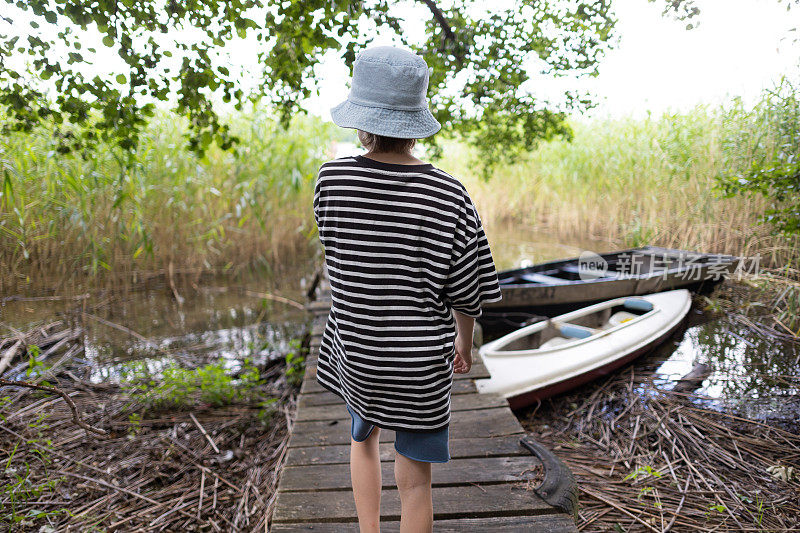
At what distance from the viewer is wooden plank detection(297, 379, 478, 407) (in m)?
2.55

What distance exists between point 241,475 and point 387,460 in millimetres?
928

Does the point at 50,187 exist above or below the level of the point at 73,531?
above

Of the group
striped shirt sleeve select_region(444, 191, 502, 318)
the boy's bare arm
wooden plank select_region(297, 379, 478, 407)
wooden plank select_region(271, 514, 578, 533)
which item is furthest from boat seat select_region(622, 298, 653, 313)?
striped shirt sleeve select_region(444, 191, 502, 318)

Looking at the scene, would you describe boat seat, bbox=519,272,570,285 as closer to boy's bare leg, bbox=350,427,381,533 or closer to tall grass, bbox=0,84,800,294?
tall grass, bbox=0,84,800,294

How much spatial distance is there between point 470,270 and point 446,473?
110 centimetres

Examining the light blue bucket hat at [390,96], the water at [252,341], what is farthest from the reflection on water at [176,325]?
the light blue bucket hat at [390,96]

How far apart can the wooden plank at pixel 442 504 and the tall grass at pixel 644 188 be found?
3.71 m

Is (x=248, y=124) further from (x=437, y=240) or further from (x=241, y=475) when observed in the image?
(x=437, y=240)

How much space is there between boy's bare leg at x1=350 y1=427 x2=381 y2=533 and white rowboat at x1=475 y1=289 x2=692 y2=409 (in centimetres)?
142

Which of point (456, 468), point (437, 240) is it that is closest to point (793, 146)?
point (456, 468)

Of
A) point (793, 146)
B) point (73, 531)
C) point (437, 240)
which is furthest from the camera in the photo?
point (793, 146)

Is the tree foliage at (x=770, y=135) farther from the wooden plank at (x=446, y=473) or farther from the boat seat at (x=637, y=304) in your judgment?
the wooden plank at (x=446, y=473)

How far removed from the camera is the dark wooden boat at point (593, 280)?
14.0 feet

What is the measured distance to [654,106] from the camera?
6.95 m
